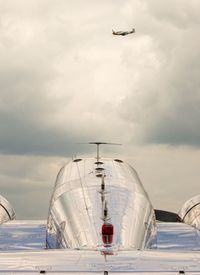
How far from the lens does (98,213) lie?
23844mm

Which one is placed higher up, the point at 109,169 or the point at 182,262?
the point at 109,169

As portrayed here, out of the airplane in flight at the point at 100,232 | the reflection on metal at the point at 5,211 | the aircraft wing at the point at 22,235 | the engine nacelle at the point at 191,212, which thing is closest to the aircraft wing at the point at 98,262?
the airplane in flight at the point at 100,232

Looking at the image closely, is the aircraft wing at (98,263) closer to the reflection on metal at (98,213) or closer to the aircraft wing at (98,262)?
the aircraft wing at (98,262)

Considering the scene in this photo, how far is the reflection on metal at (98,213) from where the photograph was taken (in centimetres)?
2144

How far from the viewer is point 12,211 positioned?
3956 centimetres

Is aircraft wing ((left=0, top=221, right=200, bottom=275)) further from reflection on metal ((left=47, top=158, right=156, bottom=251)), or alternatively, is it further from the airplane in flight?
reflection on metal ((left=47, top=158, right=156, bottom=251))

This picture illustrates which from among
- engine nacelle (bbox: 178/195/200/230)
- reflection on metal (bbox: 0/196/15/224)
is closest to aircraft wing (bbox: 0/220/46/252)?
reflection on metal (bbox: 0/196/15/224)

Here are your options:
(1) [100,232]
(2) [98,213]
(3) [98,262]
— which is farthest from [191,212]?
(3) [98,262]

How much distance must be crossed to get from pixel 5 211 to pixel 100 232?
18.0 meters

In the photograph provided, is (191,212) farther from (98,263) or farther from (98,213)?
(98,263)

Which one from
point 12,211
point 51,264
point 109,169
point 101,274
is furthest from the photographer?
point 12,211

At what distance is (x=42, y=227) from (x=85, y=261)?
20815 millimetres

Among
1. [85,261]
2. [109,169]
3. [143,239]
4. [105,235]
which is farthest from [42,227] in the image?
[85,261]

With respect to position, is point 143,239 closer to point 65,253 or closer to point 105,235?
point 105,235
